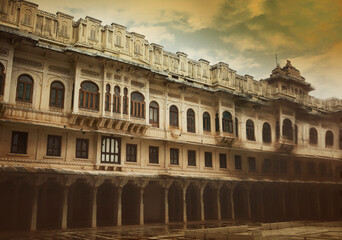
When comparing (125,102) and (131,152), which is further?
(131,152)

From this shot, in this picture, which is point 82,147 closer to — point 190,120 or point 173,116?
point 173,116

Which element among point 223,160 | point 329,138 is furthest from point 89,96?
point 329,138

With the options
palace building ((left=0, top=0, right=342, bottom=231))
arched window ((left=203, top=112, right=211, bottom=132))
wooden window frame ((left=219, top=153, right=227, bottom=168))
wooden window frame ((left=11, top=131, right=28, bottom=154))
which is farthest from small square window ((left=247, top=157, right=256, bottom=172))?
wooden window frame ((left=11, top=131, right=28, bottom=154))

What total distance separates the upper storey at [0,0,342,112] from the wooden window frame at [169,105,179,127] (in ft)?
9.00

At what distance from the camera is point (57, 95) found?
79.8ft

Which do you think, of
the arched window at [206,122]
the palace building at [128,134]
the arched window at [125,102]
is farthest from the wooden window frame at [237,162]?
the arched window at [125,102]

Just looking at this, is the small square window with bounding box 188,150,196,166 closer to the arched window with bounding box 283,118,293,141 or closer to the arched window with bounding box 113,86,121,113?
the arched window with bounding box 113,86,121,113

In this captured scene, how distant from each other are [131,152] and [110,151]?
6.87 feet

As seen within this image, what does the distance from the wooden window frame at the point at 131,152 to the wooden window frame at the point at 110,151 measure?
36.1 inches

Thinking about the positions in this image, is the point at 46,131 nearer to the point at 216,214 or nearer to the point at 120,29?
the point at 120,29

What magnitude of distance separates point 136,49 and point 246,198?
1834cm

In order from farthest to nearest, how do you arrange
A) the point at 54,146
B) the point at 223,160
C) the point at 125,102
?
the point at 223,160, the point at 125,102, the point at 54,146

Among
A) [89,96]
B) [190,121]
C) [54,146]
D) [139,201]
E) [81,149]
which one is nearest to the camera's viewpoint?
[54,146]

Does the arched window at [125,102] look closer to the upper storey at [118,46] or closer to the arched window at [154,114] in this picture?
the upper storey at [118,46]
